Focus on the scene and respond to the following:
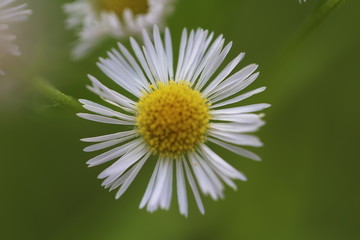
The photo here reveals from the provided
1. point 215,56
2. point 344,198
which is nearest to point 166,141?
point 215,56

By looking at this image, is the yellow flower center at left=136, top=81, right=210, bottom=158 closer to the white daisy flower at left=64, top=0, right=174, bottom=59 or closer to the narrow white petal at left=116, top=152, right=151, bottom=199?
the narrow white petal at left=116, top=152, right=151, bottom=199

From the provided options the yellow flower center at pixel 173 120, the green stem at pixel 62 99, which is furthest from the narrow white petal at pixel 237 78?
the green stem at pixel 62 99

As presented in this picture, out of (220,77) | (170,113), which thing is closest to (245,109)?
(220,77)

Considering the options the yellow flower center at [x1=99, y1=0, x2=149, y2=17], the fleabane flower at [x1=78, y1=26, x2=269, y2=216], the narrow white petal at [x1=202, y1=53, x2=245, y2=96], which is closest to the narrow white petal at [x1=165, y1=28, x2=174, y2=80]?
the fleabane flower at [x1=78, y1=26, x2=269, y2=216]

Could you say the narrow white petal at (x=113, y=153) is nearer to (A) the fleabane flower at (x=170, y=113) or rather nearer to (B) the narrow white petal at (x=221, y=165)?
(A) the fleabane flower at (x=170, y=113)

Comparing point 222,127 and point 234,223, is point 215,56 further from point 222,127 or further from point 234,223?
point 234,223

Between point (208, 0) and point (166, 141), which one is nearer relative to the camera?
point (166, 141)
